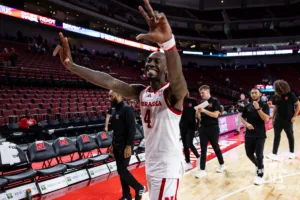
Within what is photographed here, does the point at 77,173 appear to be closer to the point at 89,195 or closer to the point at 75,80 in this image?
the point at 89,195

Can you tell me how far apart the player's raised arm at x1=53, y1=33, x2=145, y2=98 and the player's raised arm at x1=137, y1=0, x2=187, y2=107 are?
57 cm

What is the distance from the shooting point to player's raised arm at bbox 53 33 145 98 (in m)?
1.99

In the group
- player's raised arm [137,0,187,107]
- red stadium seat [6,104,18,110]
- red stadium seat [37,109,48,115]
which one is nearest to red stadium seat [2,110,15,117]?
red stadium seat [6,104,18,110]

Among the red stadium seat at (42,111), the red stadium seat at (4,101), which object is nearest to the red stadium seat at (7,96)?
the red stadium seat at (4,101)

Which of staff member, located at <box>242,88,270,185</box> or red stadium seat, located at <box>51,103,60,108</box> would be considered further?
red stadium seat, located at <box>51,103,60,108</box>

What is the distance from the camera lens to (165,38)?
1.56 meters

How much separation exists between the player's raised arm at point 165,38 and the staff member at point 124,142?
2.46 metres

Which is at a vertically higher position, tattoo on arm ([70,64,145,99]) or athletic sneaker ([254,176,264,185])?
tattoo on arm ([70,64,145,99])

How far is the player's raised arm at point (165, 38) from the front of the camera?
1525 millimetres

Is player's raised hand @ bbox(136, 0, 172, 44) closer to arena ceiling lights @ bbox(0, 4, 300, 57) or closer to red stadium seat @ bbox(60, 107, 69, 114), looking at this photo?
red stadium seat @ bbox(60, 107, 69, 114)

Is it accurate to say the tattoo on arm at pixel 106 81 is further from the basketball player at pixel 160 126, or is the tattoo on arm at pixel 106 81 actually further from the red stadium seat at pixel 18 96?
the red stadium seat at pixel 18 96

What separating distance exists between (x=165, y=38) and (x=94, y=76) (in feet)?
2.45

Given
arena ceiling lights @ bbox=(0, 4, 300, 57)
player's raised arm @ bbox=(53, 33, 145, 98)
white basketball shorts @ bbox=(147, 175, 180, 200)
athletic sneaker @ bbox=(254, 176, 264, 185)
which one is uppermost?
arena ceiling lights @ bbox=(0, 4, 300, 57)

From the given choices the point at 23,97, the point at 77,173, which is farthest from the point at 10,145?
the point at 23,97
